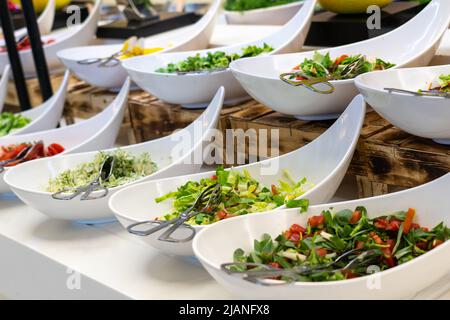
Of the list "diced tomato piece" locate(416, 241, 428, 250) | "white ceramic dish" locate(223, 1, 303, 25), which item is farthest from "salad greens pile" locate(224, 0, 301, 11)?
"diced tomato piece" locate(416, 241, 428, 250)

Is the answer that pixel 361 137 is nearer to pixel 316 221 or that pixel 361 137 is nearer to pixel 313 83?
pixel 313 83

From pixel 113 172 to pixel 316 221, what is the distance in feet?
1.62

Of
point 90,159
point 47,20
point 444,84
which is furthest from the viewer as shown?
point 47,20

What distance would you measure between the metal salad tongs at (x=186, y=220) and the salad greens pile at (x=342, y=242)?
0.37 ft

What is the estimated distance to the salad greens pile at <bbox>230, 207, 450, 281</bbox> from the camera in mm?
981

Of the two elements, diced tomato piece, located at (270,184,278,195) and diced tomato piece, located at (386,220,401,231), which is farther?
diced tomato piece, located at (270,184,278,195)

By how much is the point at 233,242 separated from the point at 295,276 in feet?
0.52

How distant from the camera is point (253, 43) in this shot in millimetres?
1884

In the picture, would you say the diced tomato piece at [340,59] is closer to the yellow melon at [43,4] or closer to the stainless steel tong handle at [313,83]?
the stainless steel tong handle at [313,83]

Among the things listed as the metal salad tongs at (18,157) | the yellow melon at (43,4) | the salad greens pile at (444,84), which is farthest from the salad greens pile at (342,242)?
the yellow melon at (43,4)

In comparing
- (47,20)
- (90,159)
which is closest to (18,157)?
(90,159)

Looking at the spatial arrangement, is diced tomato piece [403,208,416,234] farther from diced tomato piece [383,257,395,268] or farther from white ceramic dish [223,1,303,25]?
white ceramic dish [223,1,303,25]

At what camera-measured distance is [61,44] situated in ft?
7.64

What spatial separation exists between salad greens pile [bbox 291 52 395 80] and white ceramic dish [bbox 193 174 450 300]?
15.2 inches
